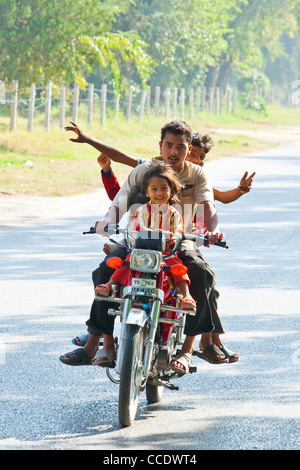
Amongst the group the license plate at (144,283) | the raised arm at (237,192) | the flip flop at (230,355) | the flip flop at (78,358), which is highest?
the raised arm at (237,192)

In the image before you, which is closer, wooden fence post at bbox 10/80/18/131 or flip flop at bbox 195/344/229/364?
flip flop at bbox 195/344/229/364

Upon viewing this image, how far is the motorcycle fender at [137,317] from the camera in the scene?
16.4 ft

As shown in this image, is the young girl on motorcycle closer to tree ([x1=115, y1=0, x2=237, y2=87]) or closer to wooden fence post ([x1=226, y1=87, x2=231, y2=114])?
tree ([x1=115, y1=0, x2=237, y2=87])

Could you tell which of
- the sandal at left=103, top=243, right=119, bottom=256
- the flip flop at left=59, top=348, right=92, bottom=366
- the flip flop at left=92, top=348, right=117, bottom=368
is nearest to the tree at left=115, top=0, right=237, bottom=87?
the sandal at left=103, top=243, right=119, bottom=256

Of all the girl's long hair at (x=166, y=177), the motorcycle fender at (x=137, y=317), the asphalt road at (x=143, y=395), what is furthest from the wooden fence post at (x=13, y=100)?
the motorcycle fender at (x=137, y=317)

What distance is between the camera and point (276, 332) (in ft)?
25.1

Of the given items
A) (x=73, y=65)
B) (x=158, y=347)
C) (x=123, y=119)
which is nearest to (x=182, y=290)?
(x=158, y=347)

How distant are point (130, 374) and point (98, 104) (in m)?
37.5

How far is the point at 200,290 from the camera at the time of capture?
18.2 feet

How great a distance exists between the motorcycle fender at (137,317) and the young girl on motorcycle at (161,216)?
0.82 feet

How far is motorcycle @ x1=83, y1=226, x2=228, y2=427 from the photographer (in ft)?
16.5

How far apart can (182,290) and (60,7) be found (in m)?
22.3

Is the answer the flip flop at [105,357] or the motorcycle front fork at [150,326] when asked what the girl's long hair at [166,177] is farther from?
Result: the flip flop at [105,357]

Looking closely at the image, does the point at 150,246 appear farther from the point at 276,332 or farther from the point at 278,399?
the point at 276,332
